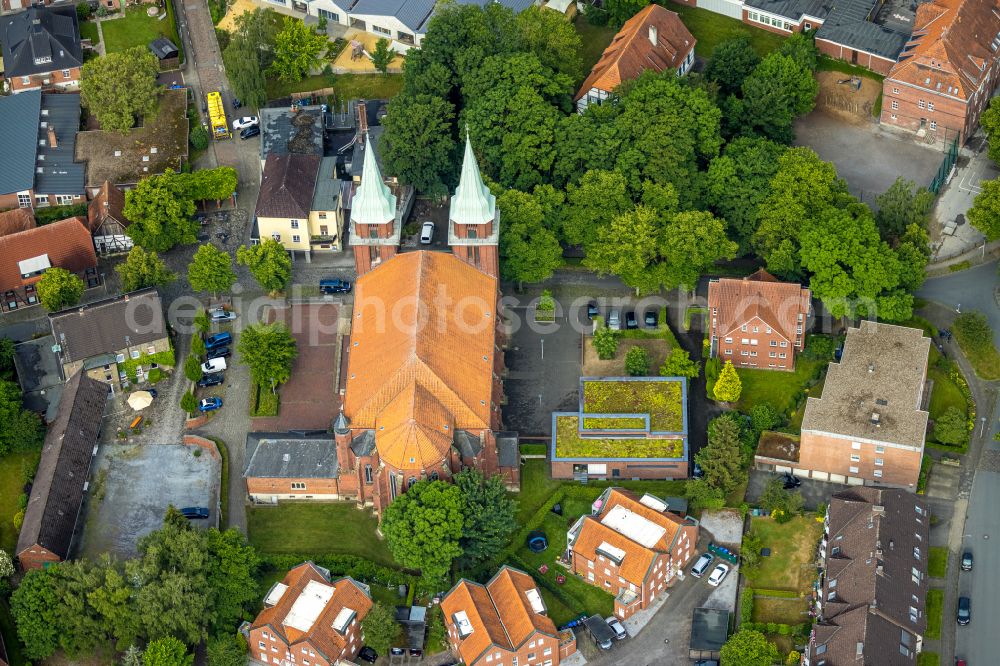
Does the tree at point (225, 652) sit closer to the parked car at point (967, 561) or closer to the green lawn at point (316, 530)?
the green lawn at point (316, 530)

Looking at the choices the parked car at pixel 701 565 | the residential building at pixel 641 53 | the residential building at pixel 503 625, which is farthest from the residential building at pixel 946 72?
the residential building at pixel 503 625

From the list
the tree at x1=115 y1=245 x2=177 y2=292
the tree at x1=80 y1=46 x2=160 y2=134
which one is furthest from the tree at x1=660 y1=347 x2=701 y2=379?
the tree at x1=80 y1=46 x2=160 y2=134

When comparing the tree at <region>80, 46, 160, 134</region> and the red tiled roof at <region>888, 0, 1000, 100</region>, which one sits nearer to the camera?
the red tiled roof at <region>888, 0, 1000, 100</region>

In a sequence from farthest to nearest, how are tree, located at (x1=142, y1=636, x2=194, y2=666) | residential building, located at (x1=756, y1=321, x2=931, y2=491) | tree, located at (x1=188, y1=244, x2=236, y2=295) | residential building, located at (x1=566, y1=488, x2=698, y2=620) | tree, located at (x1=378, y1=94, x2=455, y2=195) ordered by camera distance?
tree, located at (x1=378, y1=94, x2=455, y2=195) < tree, located at (x1=188, y1=244, x2=236, y2=295) < residential building, located at (x1=756, y1=321, x2=931, y2=491) < residential building, located at (x1=566, y1=488, x2=698, y2=620) < tree, located at (x1=142, y1=636, x2=194, y2=666)

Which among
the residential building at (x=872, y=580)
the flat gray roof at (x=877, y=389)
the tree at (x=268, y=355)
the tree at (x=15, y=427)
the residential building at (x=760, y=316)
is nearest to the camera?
the residential building at (x=872, y=580)

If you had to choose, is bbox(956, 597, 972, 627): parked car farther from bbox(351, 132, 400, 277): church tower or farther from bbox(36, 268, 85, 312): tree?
bbox(36, 268, 85, 312): tree

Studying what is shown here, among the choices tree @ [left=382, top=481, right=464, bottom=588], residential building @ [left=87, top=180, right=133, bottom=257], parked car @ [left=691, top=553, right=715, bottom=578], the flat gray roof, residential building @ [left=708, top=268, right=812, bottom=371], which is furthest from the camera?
residential building @ [left=87, top=180, right=133, bottom=257]

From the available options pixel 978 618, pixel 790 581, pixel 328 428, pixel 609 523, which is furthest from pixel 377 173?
pixel 978 618
